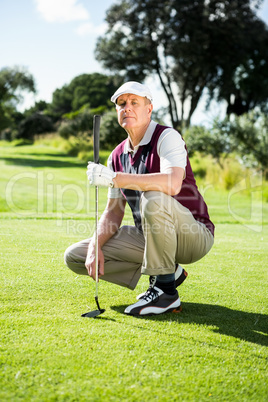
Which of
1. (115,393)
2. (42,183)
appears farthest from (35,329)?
(42,183)

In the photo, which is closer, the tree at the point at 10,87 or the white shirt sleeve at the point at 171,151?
the white shirt sleeve at the point at 171,151

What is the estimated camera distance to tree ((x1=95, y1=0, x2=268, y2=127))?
21.9m

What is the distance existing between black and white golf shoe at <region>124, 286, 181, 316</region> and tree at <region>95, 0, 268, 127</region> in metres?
20.7

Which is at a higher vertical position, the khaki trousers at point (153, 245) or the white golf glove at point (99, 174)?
the white golf glove at point (99, 174)

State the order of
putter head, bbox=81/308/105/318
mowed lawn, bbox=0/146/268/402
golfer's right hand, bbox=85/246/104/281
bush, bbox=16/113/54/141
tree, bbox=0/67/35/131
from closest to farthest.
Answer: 1. mowed lawn, bbox=0/146/268/402
2. putter head, bbox=81/308/105/318
3. golfer's right hand, bbox=85/246/104/281
4. tree, bbox=0/67/35/131
5. bush, bbox=16/113/54/141

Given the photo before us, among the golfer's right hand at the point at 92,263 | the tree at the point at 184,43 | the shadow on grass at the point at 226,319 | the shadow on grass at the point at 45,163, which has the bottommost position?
the shadow on grass at the point at 226,319

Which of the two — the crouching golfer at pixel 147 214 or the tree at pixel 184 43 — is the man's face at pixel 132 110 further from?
the tree at pixel 184 43

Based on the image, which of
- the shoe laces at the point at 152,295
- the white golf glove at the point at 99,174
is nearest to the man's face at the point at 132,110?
the white golf glove at the point at 99,174

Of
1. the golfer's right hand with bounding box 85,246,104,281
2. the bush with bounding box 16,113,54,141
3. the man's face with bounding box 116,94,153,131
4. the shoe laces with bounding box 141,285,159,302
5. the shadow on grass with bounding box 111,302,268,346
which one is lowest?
the shadow on grass with bounding box 111,302,268,346

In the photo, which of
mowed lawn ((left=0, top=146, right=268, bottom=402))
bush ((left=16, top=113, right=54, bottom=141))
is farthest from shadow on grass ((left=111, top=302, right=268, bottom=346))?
bush ((left=16, top=113, right=54, bottom=141))

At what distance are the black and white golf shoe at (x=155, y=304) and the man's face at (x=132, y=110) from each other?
1.05 meters

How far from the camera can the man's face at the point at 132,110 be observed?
2.74m

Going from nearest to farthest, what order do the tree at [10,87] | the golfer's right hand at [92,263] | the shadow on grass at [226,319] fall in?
the shadow on grass at [226,319], the golfer's right hand at [92,263], the tree at [10,87]

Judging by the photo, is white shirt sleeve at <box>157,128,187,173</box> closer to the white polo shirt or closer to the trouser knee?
the white polo shirt
